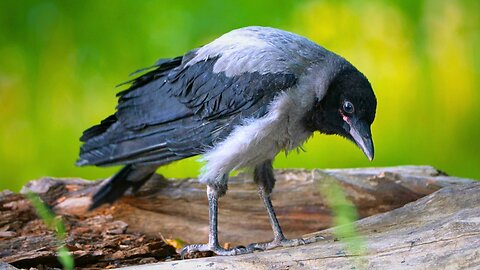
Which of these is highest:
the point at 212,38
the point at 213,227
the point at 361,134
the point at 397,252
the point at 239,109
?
the point at 212,38

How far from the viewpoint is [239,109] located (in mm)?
2238

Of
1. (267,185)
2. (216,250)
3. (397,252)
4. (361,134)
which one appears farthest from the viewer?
(267,185)

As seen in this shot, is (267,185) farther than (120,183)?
No

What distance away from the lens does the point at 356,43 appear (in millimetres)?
3104

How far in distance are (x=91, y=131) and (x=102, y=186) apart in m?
0.22

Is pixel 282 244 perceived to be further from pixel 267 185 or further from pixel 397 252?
pixel 397 252

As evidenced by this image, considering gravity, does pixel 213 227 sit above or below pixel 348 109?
below

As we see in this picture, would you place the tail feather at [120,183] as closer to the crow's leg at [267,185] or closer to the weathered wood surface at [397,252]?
the crow's leg at [267,185]

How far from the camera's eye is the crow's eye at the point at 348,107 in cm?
219

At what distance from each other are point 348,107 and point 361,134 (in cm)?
8

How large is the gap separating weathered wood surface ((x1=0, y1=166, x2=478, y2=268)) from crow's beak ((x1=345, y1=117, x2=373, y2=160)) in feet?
1.52

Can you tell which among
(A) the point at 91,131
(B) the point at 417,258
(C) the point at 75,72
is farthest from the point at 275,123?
(C) the point at 75,72

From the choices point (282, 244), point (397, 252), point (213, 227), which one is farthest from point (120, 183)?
point (397, 252)

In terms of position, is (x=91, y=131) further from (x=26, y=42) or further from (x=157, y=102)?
(x=26, y=42)
